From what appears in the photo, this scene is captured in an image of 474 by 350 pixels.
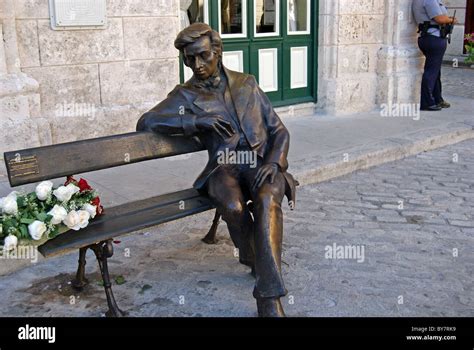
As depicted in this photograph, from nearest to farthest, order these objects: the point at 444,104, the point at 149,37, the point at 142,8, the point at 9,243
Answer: the point at 9,243
the point at 142,8
the point at 149,37
the point at 444,104

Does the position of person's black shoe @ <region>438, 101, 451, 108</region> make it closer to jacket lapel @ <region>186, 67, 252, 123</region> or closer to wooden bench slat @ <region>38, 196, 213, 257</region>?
jacket lapel @ <region>186, 67, 252, 123</region>

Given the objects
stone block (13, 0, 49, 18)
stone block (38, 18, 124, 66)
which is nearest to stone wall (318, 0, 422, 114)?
stone block (38, 18, 124, 66)

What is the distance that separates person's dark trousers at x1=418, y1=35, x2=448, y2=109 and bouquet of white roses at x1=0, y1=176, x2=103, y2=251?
7.22 meters

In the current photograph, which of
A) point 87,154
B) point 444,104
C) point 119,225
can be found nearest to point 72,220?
point 119,225

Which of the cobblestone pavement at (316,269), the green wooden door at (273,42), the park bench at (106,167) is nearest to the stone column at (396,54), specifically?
the green wooden door at (273,42)

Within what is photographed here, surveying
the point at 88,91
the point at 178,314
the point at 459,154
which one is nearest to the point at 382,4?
the point at 459,154

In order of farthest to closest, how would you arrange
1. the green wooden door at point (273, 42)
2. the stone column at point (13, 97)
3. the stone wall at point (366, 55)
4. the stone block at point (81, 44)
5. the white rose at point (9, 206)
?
the stone wall at point (366, 55) < the green wooden door at point (273, 42) < the stone block at point (81, 44) < the stone column at point (13, 97) < the white rose at point (9, 206)

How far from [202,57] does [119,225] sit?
1114mm

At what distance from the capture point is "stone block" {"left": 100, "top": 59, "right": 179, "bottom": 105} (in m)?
6.53

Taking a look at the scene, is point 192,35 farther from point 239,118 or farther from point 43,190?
point 43,190

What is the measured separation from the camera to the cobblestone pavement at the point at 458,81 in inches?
475

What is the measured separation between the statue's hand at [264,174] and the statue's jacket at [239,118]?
3.2 inches

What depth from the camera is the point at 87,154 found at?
364cm

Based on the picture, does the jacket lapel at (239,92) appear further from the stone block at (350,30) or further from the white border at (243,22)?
the stone block at (350,30)
